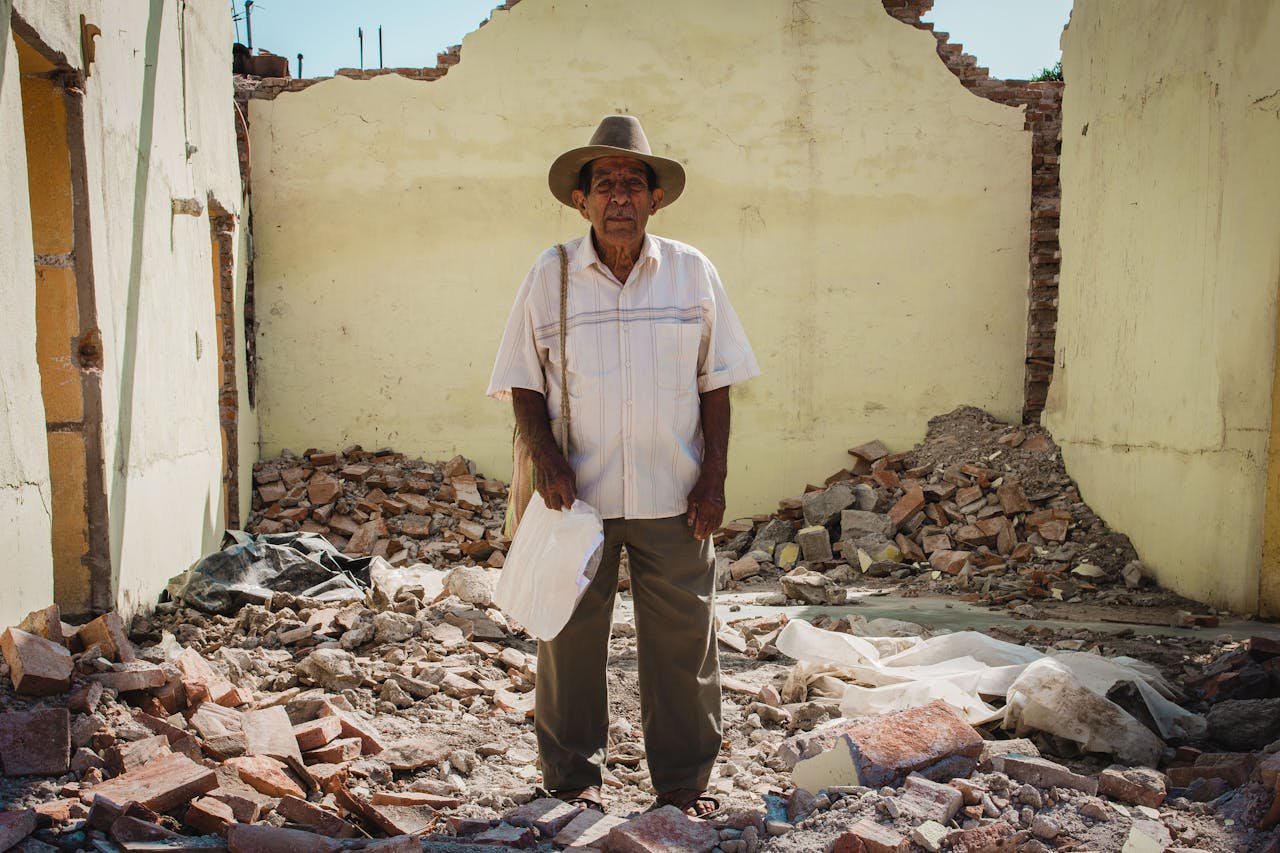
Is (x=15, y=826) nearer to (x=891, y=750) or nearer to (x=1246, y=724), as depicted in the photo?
(x=891, y=750)

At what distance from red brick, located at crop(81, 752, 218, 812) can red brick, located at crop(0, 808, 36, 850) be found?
0.16 m

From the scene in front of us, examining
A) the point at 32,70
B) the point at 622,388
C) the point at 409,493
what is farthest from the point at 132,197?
the point at 409,493

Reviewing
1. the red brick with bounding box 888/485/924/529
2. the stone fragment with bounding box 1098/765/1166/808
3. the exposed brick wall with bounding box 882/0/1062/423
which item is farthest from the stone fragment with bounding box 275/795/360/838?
the exposed brick wall with bounding box 882/0/1062/423

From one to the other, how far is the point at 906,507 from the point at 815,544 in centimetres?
84

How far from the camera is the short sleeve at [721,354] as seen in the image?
3221mm

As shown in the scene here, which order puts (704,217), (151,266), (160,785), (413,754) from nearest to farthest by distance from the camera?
1. (160,785)
2. (413,754)
3. (151,266)
4. (704,217)

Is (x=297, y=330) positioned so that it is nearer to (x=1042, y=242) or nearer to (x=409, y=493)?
(x=409, y=493)

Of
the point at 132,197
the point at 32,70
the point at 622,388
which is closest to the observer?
the point at 622,388

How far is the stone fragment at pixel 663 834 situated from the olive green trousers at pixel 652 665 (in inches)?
12.3

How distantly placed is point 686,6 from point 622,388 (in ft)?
25.3

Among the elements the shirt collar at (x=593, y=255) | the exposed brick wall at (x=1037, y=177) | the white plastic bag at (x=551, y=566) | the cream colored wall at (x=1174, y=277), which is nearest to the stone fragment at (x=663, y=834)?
the white plastic bag at (x=551, y=566)

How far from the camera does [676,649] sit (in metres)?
3.19

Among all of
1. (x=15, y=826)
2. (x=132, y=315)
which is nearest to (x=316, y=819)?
(x=15, y=826)

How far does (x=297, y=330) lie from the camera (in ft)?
32.5
